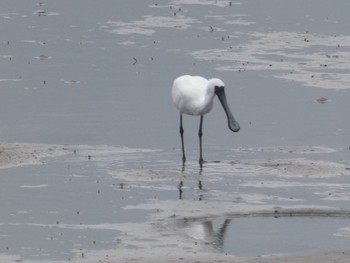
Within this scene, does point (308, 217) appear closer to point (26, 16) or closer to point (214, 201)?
point (214, 201)

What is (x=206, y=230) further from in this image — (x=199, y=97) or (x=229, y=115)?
(x=199, y=97)

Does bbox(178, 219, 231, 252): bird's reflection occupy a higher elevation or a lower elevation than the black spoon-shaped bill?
lower

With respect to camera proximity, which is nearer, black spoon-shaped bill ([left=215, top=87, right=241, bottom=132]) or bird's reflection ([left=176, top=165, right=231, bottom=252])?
bird's reflection ([left=176, top=165, right=231, bottom=252])

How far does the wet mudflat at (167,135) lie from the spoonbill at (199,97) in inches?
14.7

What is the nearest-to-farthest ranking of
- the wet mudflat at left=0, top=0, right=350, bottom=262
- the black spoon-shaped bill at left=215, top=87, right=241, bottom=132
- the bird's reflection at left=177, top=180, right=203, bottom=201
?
the wet mudflat at left=0, top=0, right=350, bottom=262 < the bird's reflection at left=177, top=180, right=203, bottom=201 < the black spoon-shaped bill at left=215, top=87, right=241, bottom=132

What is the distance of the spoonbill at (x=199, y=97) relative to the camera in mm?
18875

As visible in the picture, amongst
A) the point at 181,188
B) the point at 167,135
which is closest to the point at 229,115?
the point at 167,135

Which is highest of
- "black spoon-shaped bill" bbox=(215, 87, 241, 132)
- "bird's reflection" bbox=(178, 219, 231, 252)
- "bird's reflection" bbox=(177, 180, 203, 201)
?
"black spoon-shaped bill" bbox=(215, 87, 241, 132)

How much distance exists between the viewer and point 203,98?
1911 cm

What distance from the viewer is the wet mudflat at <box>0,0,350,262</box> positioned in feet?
49.1

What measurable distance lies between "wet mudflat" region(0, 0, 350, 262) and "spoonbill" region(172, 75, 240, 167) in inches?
14.7

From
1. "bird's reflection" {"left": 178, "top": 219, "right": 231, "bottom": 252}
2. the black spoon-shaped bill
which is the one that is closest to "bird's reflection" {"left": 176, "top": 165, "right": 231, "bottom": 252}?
"bird's reflection" {"left": 178, "top": 219, "right": 231, "bottom": 252}

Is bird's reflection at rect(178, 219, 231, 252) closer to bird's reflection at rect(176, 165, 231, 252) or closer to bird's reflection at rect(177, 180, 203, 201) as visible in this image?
bird's reflection at rect(176, 165, 231, 252)

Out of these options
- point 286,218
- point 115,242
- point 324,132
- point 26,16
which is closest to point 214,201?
point 286,218
